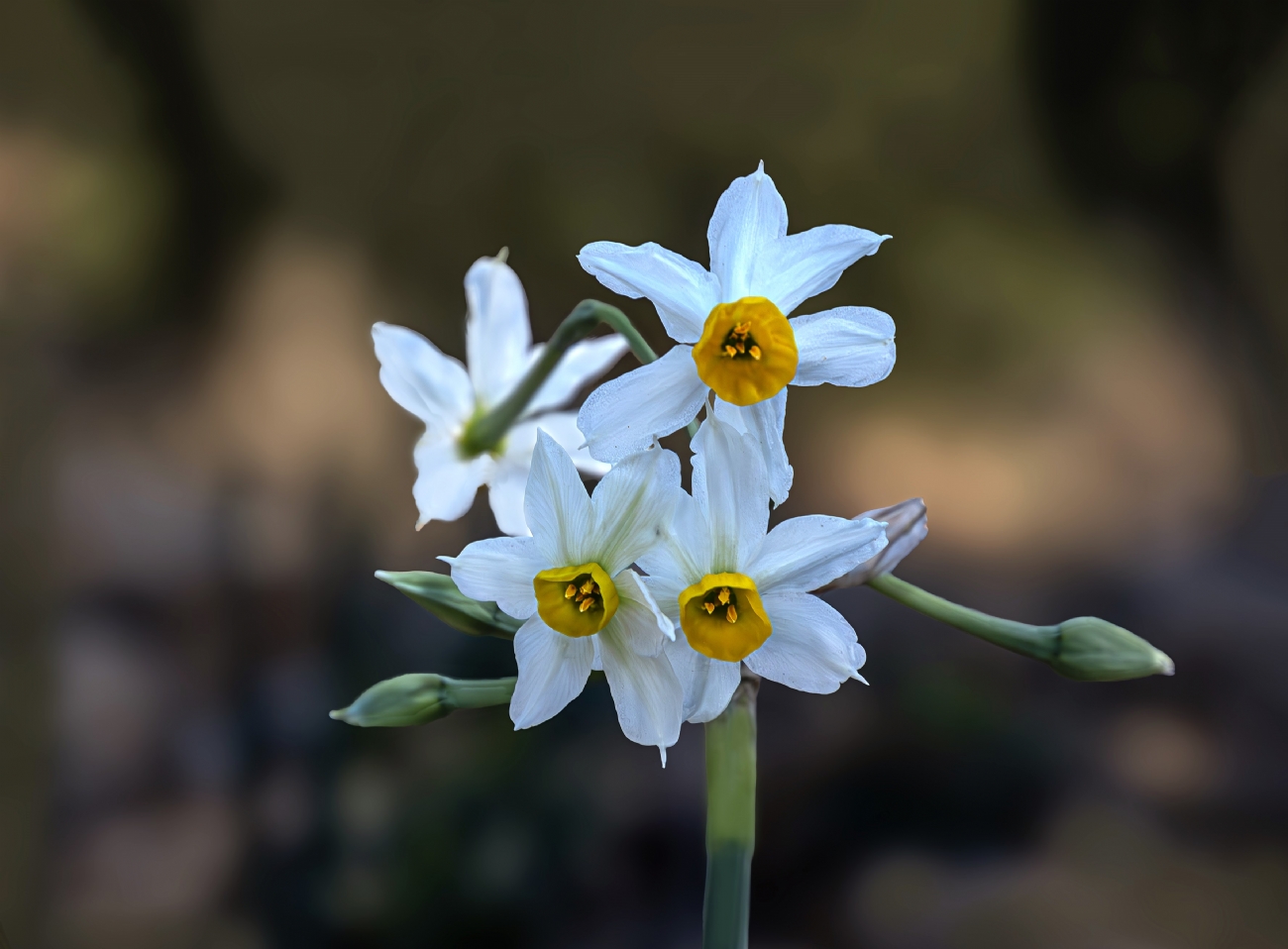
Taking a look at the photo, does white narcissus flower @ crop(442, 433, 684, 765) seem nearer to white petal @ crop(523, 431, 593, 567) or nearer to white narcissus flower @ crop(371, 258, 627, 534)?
white petal @ crop(523, 431, 593, 567)

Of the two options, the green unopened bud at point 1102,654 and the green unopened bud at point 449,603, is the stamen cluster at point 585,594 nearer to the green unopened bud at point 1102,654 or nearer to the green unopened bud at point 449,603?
the green unopened bud at point 449,603

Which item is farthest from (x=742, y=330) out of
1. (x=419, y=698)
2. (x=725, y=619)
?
(x=419, y=698)

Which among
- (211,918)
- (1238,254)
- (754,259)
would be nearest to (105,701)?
(211,918)

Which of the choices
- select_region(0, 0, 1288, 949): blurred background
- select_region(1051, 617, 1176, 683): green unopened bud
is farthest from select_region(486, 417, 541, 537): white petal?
select_region(0, 0, 1288, 949): blurred background

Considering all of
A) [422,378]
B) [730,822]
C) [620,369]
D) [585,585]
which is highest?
[620,369]

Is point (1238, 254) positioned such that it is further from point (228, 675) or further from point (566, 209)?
point (228, 675)

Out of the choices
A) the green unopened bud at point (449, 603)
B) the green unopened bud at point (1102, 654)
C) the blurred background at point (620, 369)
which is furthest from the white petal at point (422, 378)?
the blurred background at point (620, 369)

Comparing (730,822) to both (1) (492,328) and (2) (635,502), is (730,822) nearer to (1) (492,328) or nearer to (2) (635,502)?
(2) (635,502)
